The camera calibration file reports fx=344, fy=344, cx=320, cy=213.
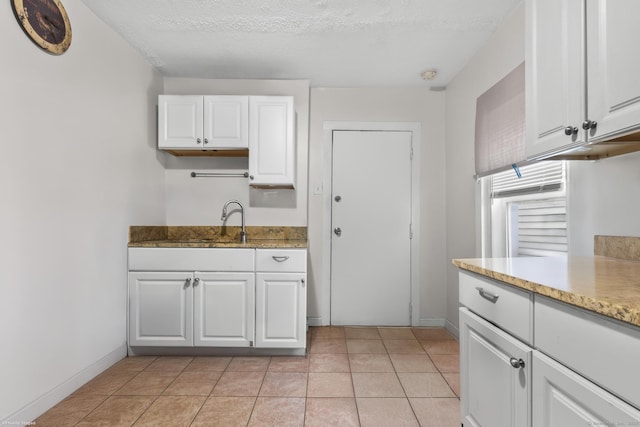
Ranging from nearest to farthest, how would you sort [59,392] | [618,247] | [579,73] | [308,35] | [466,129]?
1. [579,73]
2. [618,247]
3. [59,392]
4. [308,35]
5. [466,129]

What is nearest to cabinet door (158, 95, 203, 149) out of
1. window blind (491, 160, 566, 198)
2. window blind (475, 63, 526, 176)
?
window blind (475, 63, 526, 176)

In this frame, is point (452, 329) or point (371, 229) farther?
point (371, 229)

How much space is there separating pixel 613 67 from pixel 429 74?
6.98 feet

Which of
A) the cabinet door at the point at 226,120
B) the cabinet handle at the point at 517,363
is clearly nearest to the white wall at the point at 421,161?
the cabinet door at the point at 226,120

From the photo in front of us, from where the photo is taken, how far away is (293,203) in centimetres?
326

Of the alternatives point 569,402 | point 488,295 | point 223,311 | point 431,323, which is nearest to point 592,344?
point 569,402

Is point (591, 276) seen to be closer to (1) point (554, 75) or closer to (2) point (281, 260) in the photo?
(1) point (554, 75)

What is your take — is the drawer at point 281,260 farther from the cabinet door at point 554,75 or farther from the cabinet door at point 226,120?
the cabinet door at point 554,75

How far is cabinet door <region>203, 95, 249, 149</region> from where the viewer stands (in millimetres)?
2898

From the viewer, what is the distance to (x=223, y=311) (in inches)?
102

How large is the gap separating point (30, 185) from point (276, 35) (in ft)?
5.82

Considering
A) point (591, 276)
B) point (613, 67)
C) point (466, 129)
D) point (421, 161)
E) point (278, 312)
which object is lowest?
point (278, 312)

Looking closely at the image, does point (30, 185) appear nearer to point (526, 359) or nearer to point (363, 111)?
point (526, 359)

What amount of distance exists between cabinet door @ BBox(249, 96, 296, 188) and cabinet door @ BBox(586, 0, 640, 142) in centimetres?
213
